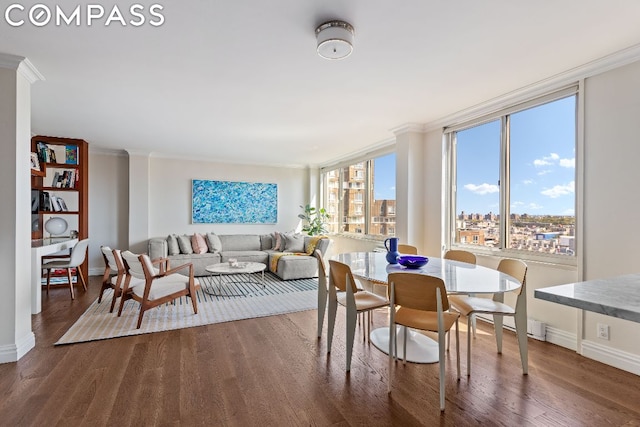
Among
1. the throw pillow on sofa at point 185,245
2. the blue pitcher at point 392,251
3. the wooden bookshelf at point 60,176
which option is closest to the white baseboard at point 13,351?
the wooden bookshelf at point 60,176

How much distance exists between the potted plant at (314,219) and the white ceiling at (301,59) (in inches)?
129

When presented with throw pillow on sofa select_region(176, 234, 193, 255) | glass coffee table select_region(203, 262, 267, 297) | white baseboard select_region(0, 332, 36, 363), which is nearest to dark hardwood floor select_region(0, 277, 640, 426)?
white baseboard select_region(0, 332, 36, 363)

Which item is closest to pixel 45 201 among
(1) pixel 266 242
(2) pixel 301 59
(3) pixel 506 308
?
(1) pixel 266 242

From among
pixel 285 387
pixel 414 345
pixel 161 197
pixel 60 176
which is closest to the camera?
pixel 285 387

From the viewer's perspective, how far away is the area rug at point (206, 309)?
3.21 m

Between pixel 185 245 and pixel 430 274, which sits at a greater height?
pixel 430 274

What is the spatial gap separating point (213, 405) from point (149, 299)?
72.8 inches

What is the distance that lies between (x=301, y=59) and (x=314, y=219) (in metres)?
5.07

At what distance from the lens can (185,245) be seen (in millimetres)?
6035

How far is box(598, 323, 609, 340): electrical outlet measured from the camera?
256 centimetres

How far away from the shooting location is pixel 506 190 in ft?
11.4

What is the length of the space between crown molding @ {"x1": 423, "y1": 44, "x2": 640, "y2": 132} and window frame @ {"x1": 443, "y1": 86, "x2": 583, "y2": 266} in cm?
5

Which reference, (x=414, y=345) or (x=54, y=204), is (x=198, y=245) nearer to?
(x=54, y=204)

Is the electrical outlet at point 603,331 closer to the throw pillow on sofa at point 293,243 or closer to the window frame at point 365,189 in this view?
the window frame at point 365,189
